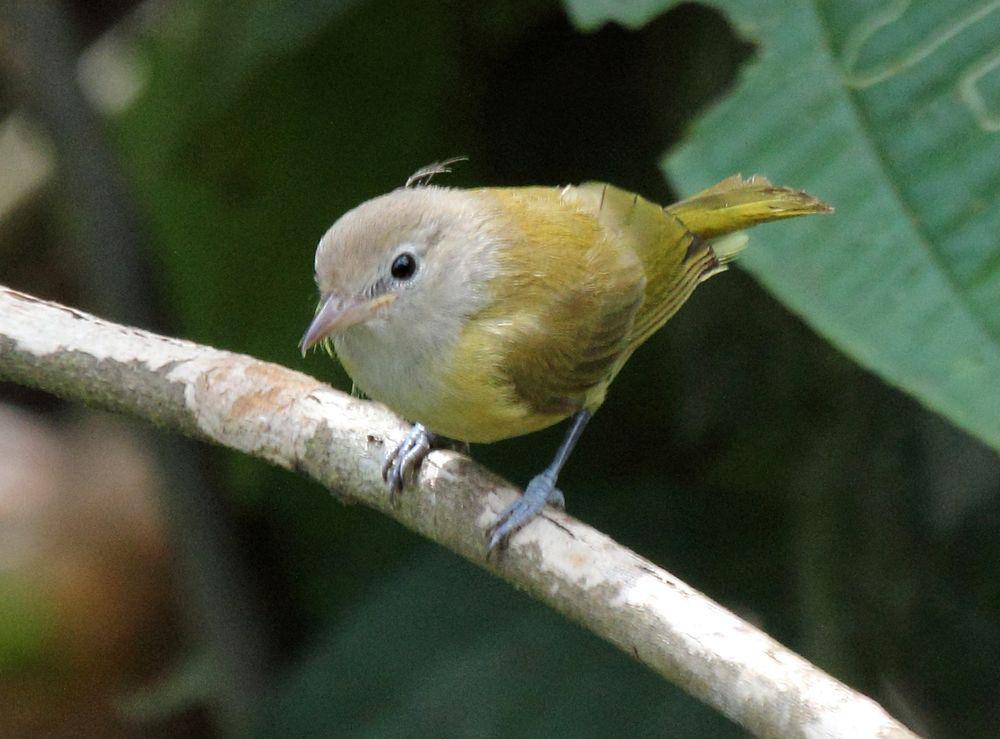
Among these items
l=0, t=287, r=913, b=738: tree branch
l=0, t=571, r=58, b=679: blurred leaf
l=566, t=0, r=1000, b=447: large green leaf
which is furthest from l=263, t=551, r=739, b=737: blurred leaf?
l=0, t=571, r=58, b=679: blurred leaf

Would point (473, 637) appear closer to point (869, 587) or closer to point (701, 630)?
point (869, 587)

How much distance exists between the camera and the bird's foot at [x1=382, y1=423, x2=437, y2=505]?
2.52 meters

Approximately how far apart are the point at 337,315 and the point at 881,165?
1.04 meters

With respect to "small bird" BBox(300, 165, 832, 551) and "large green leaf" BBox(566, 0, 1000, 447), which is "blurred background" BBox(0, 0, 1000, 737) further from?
"large green leaf" BBox(566, 0, 1000, 447)

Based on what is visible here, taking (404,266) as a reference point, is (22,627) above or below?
below

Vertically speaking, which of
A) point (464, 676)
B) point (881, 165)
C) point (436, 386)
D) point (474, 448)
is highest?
point (881, 165)

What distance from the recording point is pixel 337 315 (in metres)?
2.53

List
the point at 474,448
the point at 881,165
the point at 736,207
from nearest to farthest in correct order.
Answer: the point at 881,165 → the point at 736,207 → the point at 474,448

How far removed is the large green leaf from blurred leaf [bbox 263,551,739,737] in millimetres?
1344

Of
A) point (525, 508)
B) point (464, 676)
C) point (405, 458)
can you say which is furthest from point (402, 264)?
point (464, 676)

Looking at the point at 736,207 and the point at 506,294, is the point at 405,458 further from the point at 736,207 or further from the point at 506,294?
the point at 736,207

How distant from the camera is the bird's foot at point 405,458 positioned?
2.52m

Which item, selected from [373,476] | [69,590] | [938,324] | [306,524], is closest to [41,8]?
[306,524]

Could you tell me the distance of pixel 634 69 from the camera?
385cm
